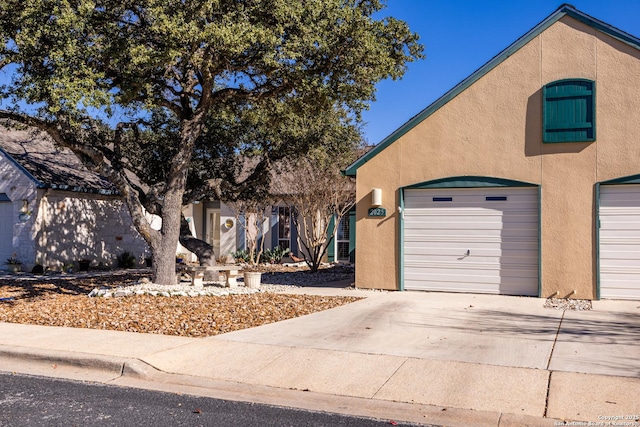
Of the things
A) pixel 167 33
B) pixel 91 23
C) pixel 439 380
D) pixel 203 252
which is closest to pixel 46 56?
pixel 91 23

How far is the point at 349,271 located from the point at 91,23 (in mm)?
11419

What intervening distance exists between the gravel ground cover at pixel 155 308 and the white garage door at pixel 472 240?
85.0 inches

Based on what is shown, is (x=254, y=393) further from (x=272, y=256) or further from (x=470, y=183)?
(x=272, y=256)

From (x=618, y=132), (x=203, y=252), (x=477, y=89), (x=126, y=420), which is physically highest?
(x=477, y=89)

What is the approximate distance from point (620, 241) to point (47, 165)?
56.2 ft

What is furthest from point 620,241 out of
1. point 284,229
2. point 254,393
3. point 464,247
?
point 284,229

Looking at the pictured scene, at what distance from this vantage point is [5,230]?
19328 millimetres

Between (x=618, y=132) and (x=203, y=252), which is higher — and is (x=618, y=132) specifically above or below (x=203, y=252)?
above

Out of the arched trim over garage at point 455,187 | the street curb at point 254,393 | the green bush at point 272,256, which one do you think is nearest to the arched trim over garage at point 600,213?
the arched trim over garage at point 455,187

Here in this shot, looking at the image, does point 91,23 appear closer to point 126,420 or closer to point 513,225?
point 126,420

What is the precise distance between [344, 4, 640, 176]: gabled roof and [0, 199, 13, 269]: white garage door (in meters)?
11.8

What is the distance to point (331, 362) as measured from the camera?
23.2 feet

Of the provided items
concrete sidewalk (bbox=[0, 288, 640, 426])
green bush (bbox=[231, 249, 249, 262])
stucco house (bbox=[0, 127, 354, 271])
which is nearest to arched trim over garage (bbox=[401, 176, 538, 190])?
concrete sidewalk (bbox=[0, 288, 640, 426])

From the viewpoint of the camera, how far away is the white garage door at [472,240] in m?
12.7
